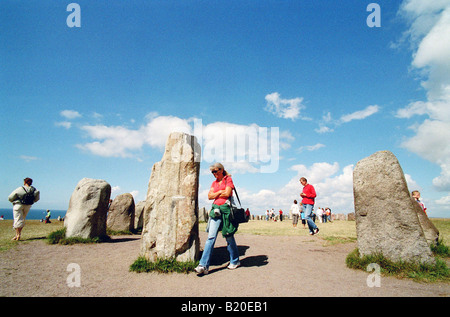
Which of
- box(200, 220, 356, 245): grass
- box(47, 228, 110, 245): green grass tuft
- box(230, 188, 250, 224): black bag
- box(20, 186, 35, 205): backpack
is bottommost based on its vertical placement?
box(200, 220, 356, 245): grass

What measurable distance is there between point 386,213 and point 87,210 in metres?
9.58

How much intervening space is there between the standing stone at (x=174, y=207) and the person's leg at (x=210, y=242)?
0.47 metres

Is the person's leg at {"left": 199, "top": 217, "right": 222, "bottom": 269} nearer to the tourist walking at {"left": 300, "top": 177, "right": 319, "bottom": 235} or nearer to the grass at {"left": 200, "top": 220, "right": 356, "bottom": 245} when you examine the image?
the grass at {"left": 200, "top": 220, "right": 356, "bottom": 245}

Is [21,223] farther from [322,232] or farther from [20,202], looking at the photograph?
[322,232]

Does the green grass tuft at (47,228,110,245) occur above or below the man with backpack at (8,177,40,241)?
below

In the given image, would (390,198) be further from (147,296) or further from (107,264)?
(107,264)

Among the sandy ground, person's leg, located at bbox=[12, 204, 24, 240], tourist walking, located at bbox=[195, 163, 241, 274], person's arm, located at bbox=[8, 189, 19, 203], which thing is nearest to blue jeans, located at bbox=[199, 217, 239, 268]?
tourist walking, located at bbox=[195, 163, 241, 274]

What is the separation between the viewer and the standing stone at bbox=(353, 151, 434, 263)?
16.2ft

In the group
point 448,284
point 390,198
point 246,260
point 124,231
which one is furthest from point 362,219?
point 124,231

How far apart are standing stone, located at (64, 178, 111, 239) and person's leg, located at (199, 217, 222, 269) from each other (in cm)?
596

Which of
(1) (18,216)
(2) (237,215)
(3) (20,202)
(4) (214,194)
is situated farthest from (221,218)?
(1) (18,216)

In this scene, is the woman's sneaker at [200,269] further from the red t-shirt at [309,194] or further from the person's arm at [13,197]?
the person's arm at [13,197]

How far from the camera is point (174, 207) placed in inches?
223
